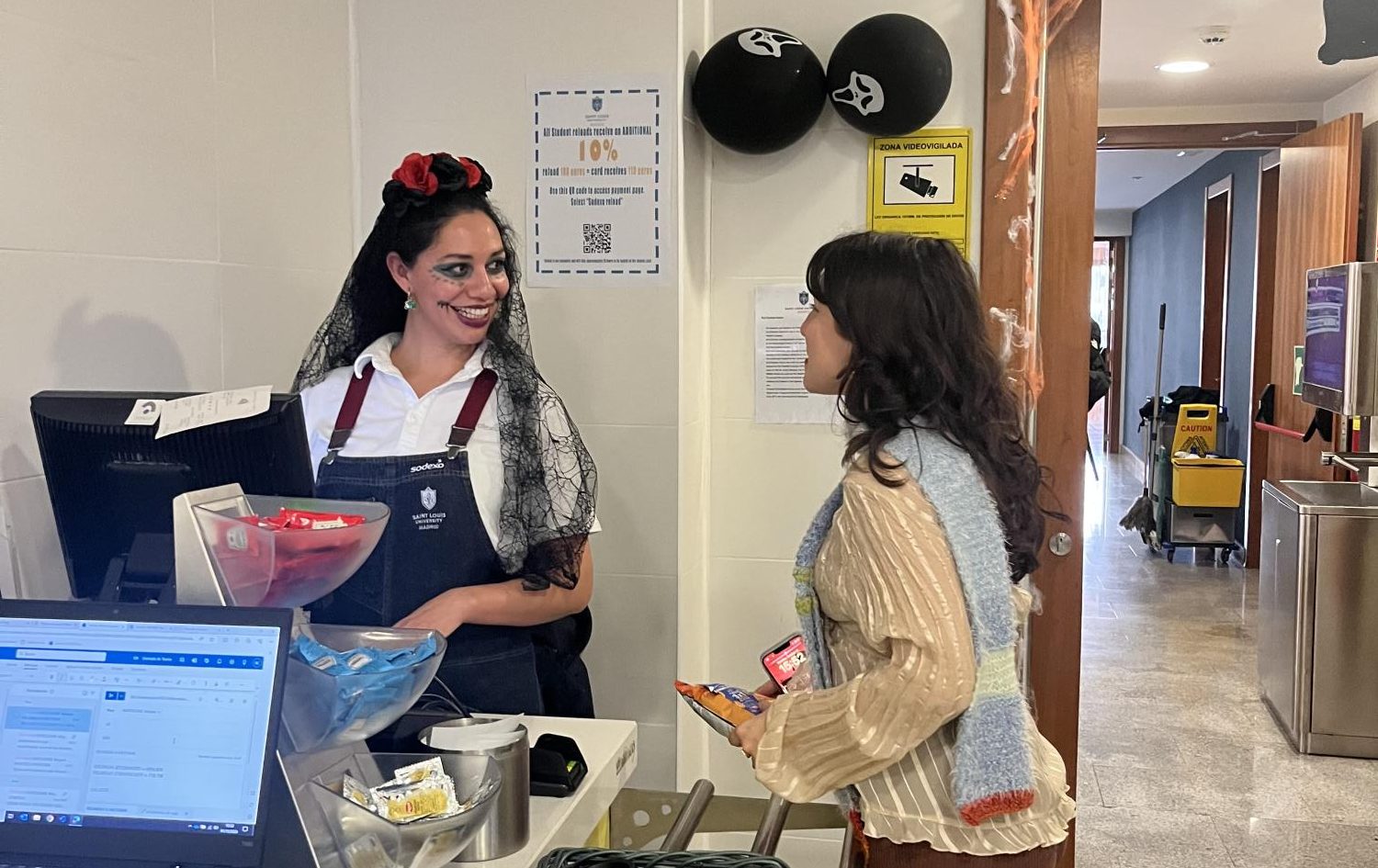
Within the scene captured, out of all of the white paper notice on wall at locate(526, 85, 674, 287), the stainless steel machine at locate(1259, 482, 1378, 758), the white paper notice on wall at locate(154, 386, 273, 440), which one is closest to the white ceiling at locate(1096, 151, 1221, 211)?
the stainless steel machine at locate(1259, 482, 1378, 758)

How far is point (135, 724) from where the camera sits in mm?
1156

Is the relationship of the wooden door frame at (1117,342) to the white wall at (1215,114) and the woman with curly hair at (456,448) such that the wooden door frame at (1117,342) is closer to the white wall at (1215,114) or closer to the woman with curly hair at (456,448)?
the white wall at (1215,114)

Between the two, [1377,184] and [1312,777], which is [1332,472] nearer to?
[1377,184]

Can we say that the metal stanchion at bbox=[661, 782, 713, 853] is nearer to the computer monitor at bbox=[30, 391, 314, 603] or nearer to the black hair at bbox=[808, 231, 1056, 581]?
the black hair at bbox=[808, 231, 1056, 581]

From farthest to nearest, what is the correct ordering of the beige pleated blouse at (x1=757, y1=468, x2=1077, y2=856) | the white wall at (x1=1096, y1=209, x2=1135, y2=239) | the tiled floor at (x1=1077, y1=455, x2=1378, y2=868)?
the white wall at (x1=1096, y1=209, x2=1135, y2=239) → the tiled floor at (x1=1077, y1=455, x2=1378, y2=868) → the beige pleated blouse at (x1=757, y1=468, x2=1077, y2=856)

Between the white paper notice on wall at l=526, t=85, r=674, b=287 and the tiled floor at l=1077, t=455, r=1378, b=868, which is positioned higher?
the white paper notice on wall at l=526, t=85, r=674, b=287

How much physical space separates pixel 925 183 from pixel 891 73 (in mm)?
310

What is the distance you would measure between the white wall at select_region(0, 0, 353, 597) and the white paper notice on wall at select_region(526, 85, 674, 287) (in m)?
0.48

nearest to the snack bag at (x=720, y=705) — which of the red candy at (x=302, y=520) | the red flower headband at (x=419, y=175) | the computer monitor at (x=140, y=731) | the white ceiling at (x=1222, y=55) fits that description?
the red candy at (x=302, y=520)

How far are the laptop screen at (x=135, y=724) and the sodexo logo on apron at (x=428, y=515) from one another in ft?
2.97

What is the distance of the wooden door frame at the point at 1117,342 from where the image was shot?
14.2 m

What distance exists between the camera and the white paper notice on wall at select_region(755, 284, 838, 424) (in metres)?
2.92

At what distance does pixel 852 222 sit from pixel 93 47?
164 cm

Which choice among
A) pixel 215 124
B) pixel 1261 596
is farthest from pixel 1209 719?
pixel 215 124
